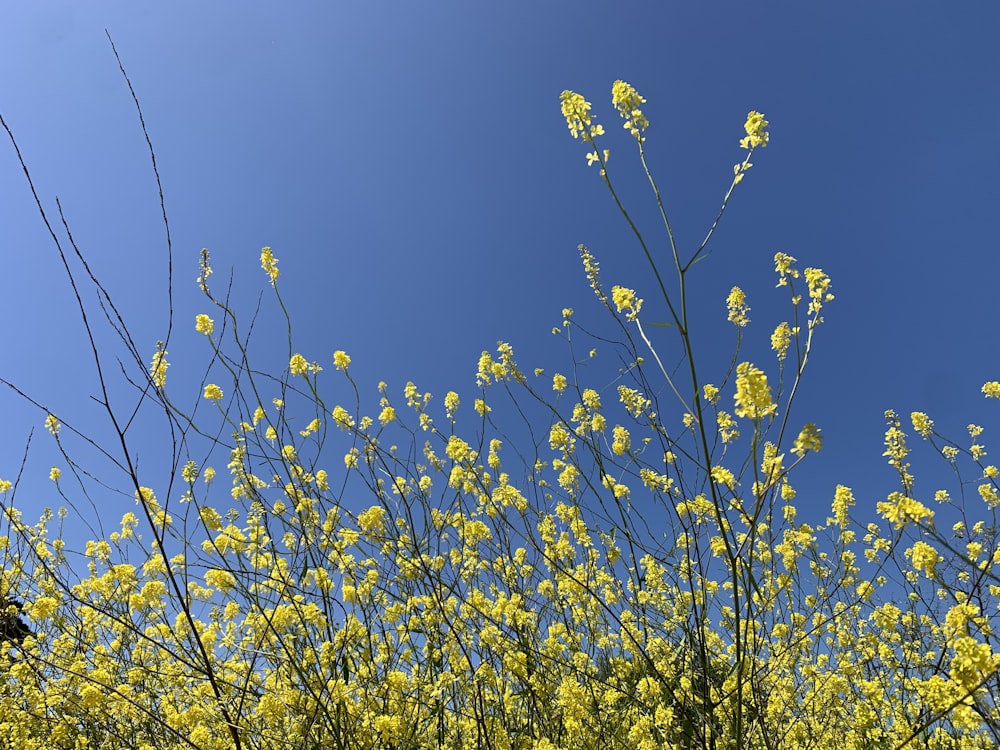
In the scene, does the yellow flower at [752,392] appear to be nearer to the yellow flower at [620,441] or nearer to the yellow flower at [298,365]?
the yellow flower at [620,441]

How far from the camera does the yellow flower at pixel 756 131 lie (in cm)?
211

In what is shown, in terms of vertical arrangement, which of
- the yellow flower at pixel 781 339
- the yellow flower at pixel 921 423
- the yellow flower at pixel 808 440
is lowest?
the yellow flower at pixel 808 440

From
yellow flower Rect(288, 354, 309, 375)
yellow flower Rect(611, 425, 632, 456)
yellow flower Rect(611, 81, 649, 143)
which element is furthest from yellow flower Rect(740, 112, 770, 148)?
yellow flower Rect(288, 354, 309, 375)

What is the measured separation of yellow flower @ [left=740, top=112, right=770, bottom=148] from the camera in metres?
2.11

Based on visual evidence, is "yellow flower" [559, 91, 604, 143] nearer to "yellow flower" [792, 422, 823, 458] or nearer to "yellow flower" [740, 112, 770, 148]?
"yellow flower" [740, 112, 770, 148]

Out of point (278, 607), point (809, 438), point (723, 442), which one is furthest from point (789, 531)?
point (278, 607)

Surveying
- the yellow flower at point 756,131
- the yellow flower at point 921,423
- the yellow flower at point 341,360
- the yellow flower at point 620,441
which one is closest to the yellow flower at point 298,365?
the yellow flower at point 341,360

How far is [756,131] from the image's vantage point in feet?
7.03

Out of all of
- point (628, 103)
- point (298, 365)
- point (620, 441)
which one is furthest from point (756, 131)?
→ point (298, 365)

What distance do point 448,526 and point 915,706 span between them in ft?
10.1

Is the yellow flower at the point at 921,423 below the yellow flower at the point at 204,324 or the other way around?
the other way around

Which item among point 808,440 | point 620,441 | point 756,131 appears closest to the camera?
point 808,440

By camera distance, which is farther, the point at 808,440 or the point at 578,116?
the point at 578,116

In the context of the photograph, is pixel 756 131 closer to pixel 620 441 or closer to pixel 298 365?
pixel 620 441
